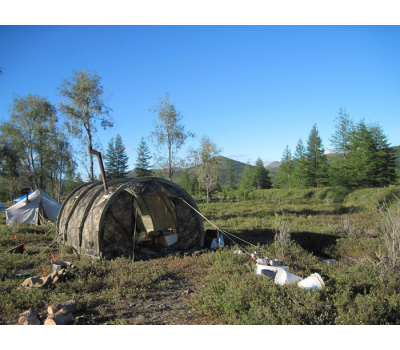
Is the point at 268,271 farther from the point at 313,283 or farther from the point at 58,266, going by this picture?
the point at 58,266

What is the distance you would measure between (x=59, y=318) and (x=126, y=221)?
15.9 ft

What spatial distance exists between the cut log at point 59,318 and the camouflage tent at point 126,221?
3872 millimetres

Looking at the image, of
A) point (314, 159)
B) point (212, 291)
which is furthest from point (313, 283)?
point (314, 159)

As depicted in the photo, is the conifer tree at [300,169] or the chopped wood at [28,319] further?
the conifer tree at [300,169]

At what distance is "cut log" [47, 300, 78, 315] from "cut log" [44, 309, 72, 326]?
175 mm

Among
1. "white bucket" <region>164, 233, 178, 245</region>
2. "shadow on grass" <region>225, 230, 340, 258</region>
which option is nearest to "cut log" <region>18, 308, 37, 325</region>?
"white bucket" <region>164, 233, 178, 245</region>

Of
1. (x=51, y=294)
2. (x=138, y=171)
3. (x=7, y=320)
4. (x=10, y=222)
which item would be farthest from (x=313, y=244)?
(x=138, y=171)

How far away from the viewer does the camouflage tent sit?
8.74 m

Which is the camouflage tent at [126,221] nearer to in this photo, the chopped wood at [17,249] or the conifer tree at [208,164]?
the chopped wood at [17,249]

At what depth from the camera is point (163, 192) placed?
9.51 meters

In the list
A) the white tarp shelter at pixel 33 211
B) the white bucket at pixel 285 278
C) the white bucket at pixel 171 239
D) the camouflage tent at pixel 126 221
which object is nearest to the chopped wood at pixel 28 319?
the camouflage tent at pixel 126 221

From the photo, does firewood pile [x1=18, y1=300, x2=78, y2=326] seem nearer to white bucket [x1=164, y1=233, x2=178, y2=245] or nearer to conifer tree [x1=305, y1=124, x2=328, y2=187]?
white bucket [x1=164, y1=233, x2=178, y2=245]

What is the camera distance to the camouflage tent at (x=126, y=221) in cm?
874
